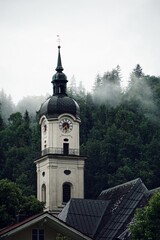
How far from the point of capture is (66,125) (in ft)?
396

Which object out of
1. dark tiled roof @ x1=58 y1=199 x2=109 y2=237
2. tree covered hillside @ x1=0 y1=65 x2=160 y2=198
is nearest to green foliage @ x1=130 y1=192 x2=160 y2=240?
dark tiled roof @ x1=58 y1=199 x2=109 y2=237

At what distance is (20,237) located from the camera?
255 feet

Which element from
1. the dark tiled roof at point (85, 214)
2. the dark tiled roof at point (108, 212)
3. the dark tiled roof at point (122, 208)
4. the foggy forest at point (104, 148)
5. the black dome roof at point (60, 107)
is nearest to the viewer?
the dark tiled roof at point (122, 208)

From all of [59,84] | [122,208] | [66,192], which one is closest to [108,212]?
[122,208]

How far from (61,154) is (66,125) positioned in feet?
10.7

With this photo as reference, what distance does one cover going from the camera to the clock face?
12038 cm

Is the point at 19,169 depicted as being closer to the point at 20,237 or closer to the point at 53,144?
the point at 53,144

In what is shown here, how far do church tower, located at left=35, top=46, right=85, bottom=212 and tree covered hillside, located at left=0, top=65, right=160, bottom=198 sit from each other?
18.0 meters

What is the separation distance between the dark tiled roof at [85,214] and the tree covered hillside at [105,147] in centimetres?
3555

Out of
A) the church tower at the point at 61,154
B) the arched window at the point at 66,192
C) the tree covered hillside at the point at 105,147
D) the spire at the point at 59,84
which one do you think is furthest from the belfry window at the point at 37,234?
the tree covered hillside at the point at 105,147

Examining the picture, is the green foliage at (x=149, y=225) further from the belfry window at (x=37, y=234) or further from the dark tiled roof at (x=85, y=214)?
the dark tiled roof at (x=85, y=214)

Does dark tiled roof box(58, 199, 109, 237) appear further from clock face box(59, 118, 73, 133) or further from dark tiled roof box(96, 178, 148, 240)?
clock face box(59, 118, 73, 133)

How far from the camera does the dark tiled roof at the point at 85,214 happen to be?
99.0m

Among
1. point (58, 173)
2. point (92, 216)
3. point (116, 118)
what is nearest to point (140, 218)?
point (92, 216)
